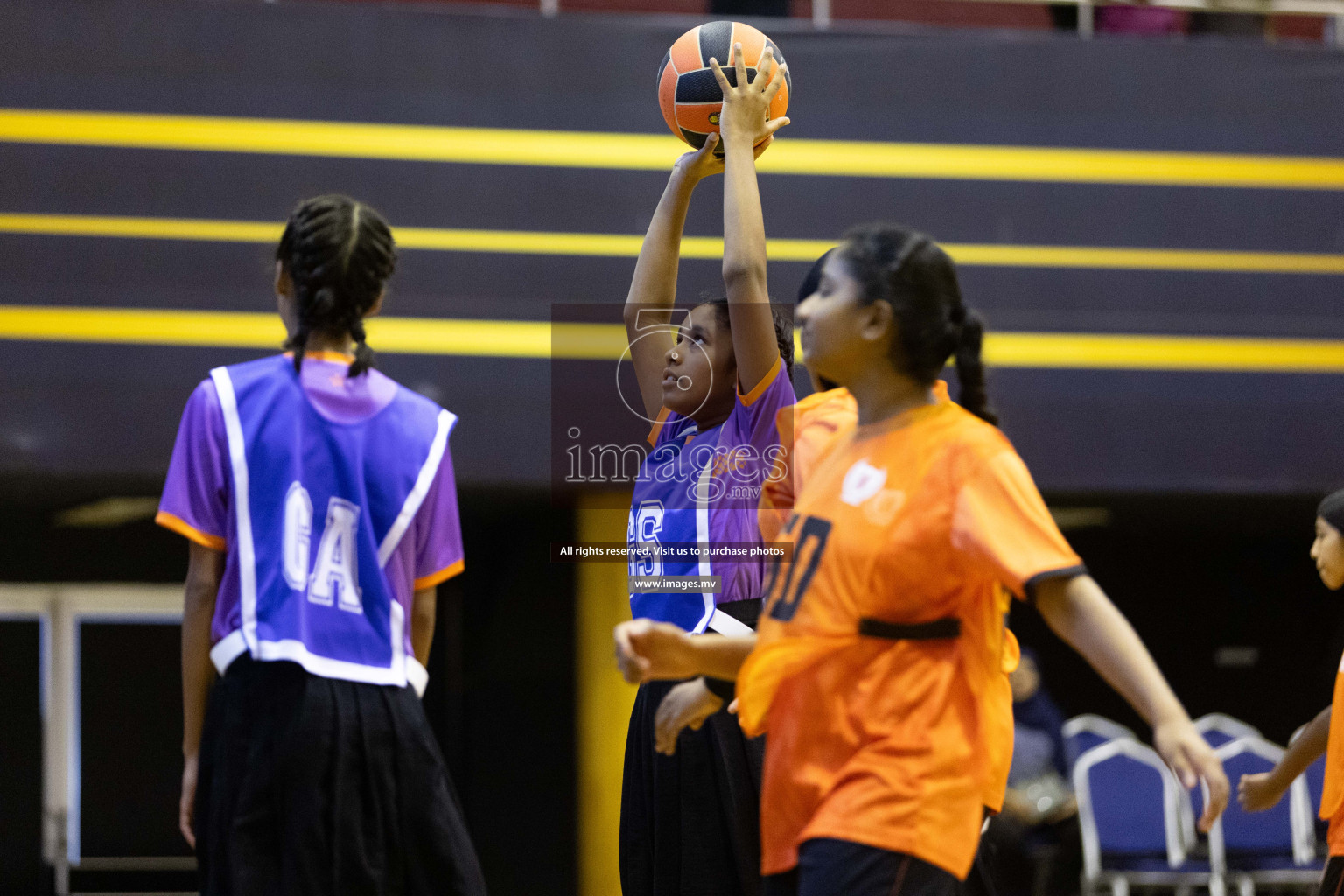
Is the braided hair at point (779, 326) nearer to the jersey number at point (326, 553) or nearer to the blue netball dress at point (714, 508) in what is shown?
the blue netball dress at point (714, 508)

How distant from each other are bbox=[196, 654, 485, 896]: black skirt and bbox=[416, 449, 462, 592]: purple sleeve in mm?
272

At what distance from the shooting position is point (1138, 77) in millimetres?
6996

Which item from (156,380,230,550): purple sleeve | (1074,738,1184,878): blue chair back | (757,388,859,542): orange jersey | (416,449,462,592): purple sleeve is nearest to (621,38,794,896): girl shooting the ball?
(757,388,859,542): orange jersey

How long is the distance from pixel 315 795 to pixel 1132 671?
4.91 ft

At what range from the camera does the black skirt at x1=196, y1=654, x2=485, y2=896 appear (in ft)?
8.55

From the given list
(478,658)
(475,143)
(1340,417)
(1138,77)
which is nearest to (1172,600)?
(1340,417)

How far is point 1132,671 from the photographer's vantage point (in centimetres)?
207

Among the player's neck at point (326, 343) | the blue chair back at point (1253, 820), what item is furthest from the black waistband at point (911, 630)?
the blue chair back at point (1253, 820)

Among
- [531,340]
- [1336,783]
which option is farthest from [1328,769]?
[531,340]

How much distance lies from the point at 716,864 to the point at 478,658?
4.96 m

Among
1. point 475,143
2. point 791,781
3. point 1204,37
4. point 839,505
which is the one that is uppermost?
point 1204,37

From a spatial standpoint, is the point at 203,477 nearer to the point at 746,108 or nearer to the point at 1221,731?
the point at 746,108

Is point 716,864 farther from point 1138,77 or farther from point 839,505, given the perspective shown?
point 1138,77

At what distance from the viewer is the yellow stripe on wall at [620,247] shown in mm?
6219
